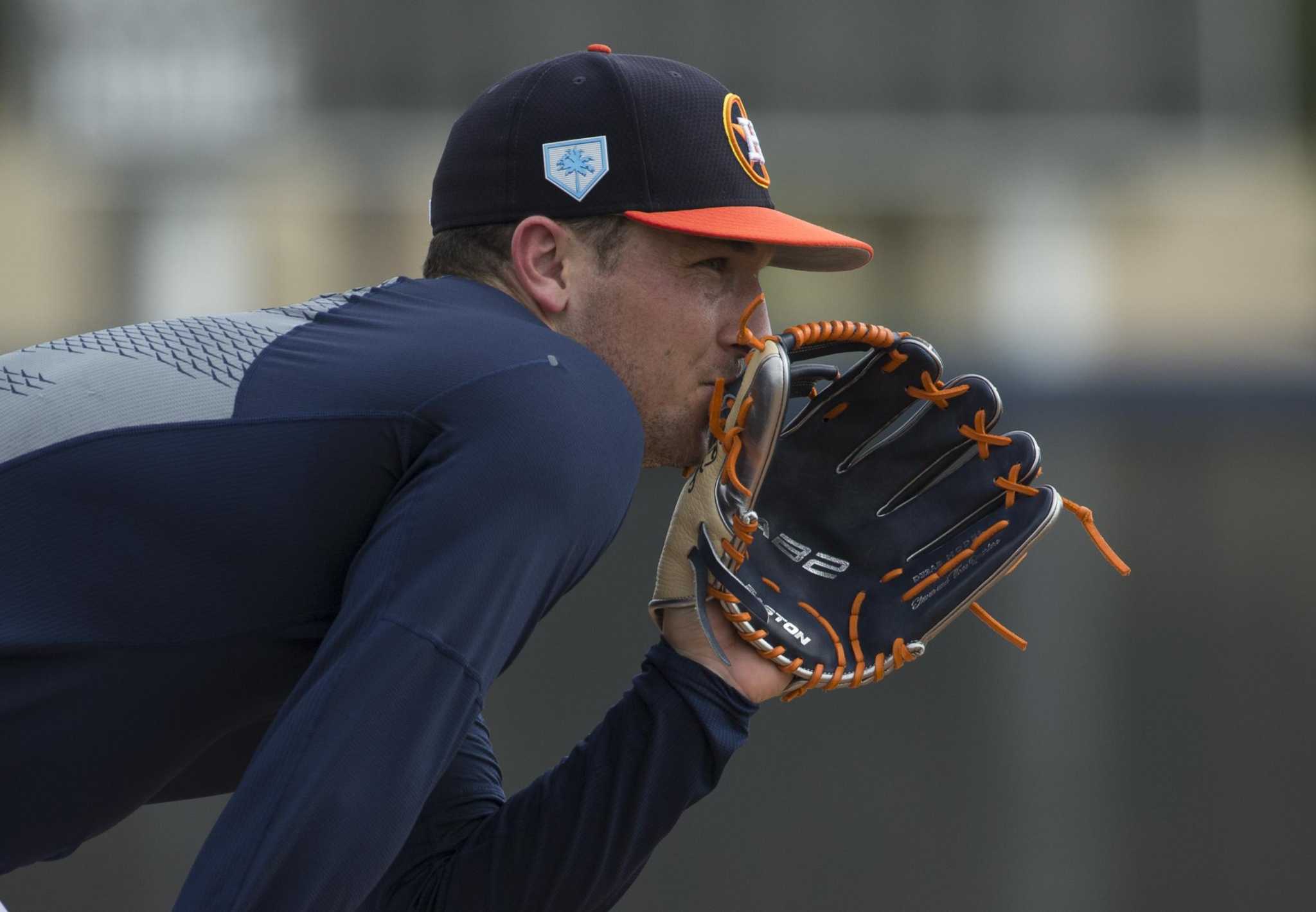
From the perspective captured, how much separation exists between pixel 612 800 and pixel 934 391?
0.51 metres

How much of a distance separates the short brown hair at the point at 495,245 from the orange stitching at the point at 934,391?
34cm

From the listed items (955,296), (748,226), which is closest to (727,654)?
(748,226)

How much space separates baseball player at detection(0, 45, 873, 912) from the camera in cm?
91

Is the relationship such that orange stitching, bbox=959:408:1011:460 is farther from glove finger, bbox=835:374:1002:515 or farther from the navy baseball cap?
the navy baseball cap

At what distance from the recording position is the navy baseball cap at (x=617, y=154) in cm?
131

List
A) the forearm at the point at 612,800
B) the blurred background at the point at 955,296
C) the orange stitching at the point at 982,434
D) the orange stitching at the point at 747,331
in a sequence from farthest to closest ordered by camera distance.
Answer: the blurred background at the point at 955,296
the orange stitching at the point at 982,434
the orange stitching at the point at 747,331
the forearm at the point at 612,800

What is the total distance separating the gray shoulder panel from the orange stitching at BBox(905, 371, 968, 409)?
0.62 meters

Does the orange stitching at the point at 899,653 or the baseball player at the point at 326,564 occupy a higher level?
the baseball player at the point at 326,564

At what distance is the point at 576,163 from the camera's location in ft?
4.31

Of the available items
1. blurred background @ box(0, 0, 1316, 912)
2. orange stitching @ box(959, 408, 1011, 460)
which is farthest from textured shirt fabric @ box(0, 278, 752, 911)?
blurred background @ box(0, 0, 1316, 912)

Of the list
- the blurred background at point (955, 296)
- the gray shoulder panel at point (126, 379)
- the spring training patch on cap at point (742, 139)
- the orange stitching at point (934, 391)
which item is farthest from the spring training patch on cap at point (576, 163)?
the blurred background at point (955, 296)

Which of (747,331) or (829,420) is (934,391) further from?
(747,331)

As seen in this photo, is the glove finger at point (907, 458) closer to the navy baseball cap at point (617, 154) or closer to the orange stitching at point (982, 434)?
the orange stitching at point (982, 434)

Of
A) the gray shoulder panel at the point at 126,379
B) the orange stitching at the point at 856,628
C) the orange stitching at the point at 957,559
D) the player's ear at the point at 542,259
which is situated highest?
the player's ear at the point at 542,259
